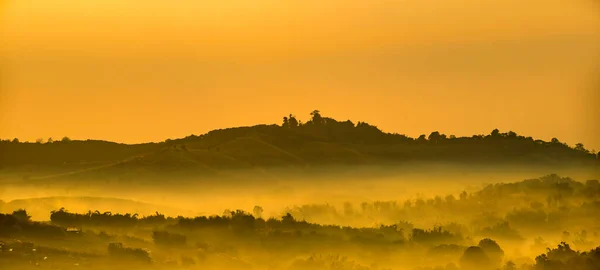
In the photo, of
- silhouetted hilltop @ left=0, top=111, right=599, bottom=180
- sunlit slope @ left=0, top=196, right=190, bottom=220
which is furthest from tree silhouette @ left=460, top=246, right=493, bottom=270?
sunlit slope @ left=0, top=196, right=190, bottom=220

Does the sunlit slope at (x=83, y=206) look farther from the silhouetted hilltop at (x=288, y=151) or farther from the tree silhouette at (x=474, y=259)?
the tree silhouette at (x=474, y=259)

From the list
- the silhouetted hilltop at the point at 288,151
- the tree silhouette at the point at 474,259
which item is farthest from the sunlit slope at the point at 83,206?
the tree silhouette at the point at 474,259

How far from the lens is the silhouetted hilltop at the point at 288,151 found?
39812 mm

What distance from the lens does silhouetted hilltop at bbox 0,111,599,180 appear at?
1567 inches

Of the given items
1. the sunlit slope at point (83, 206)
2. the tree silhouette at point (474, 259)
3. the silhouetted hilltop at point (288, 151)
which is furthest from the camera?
the silhouetted hilltop at point (288, 151)

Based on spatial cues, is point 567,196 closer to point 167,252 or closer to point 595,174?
point 595,174

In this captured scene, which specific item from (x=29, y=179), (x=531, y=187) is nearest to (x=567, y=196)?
(x=531, y=187)

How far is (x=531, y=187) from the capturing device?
4006 centimetres

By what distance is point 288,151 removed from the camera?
43969mm

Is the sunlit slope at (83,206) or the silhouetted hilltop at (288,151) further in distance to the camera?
the silhouetted hilltop at (288,151)

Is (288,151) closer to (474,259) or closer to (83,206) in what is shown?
(83,206)

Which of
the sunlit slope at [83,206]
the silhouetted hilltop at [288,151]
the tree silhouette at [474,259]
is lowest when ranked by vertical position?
the tree silhouette at [474,259]

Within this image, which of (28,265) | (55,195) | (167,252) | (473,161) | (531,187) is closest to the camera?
(28,265)

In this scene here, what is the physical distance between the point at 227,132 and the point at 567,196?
9.67 metres
